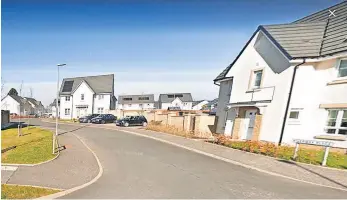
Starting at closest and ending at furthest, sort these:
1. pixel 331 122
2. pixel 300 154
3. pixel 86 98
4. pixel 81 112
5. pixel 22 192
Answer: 1. pixel 22 192
2. pixel 300 154
3. pixel 331 122
4. pixel 86 98
5. pixel 81 112

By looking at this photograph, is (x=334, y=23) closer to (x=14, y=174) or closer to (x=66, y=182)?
(x=66, y=182)

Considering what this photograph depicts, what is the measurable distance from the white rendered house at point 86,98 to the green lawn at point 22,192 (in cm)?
4368

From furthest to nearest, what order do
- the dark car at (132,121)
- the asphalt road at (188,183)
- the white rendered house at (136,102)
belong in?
1. the white rendered house at (136,102)
2. the dark car at (132,121)
3. the asphalt road at (188,183)

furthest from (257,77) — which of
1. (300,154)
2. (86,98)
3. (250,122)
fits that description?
(86,98)

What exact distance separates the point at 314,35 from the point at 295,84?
4498 millimetres

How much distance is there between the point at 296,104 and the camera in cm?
1478

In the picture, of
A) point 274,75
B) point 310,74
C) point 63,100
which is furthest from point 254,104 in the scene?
point 63,100

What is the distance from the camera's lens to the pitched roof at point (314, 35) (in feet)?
47.2

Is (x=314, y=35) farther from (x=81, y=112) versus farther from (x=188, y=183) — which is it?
(x=81, y=112)

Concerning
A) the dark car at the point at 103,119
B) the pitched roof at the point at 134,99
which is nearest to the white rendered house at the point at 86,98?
the dark car at the point at 103,119

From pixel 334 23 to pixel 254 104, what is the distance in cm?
Result: 814

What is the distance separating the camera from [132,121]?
32.4 m

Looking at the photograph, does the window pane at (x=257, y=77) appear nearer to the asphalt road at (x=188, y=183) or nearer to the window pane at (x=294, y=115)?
the window pane at (x=294, y=115)

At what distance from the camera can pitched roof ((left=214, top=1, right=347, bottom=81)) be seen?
14391 millimetres
